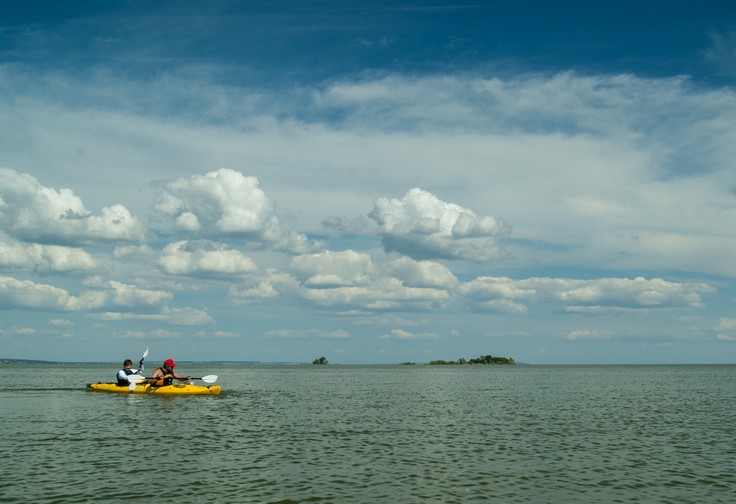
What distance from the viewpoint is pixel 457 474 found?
80.7 ft

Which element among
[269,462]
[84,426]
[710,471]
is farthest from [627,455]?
[84,426]

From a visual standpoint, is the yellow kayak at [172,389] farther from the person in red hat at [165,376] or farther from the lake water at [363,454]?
the lake water at [363,454]

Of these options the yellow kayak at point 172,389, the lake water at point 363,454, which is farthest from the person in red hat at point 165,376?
the lake water at point 363,454

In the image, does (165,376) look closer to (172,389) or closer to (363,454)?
(172,389)

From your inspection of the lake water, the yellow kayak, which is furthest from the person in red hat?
the lake water

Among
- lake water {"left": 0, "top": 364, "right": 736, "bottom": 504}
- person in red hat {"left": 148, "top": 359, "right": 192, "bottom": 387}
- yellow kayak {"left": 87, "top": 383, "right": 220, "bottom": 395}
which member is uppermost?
person in red hat {"left": 148, "top": 359, "right": 192, "bottom": 387}

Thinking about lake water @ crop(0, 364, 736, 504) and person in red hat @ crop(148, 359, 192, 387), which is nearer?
lake water @ crop(0, 364, 736, 504)

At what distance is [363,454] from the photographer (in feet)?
94.5

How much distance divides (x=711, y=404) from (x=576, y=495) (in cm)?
4315

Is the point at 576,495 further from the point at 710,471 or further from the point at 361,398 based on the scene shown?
the point at 361,398

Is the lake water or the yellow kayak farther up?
the yellow kayak

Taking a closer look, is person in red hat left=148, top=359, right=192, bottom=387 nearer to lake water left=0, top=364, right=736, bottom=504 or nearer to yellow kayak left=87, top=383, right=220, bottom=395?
yellow kayak left=87, top=383, right=220, bottom=395

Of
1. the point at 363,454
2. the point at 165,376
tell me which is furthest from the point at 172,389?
the point at 363,454

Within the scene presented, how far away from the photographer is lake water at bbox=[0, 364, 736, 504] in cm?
2169
